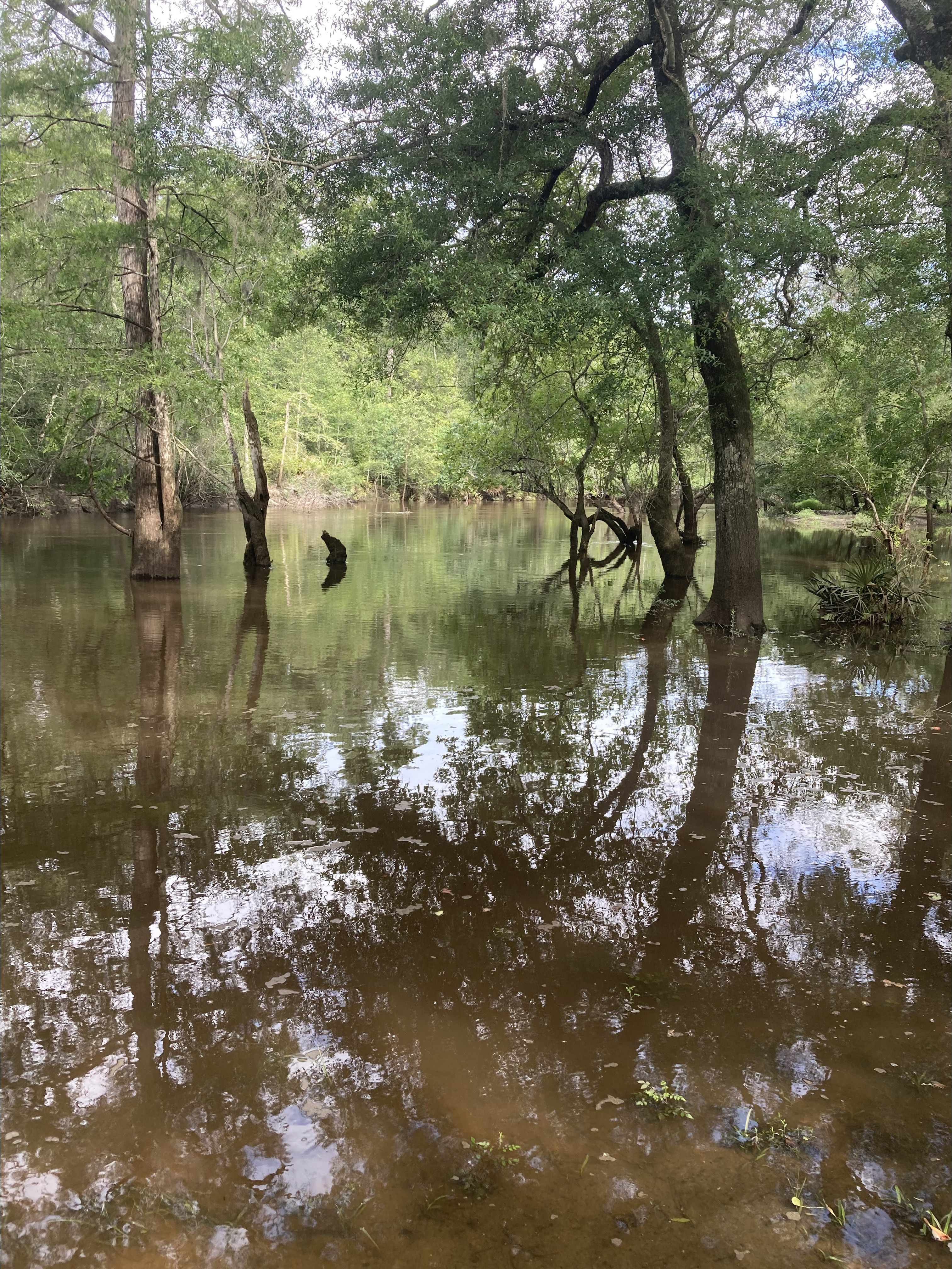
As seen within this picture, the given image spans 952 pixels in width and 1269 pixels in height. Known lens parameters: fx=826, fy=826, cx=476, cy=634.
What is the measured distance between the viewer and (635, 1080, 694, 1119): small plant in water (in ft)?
10.4

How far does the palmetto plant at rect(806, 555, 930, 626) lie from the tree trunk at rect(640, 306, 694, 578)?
520cm

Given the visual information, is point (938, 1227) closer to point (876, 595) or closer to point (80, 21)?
point (876, 595)

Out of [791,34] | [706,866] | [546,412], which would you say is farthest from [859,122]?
[546,412]

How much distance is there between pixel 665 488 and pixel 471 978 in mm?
17864

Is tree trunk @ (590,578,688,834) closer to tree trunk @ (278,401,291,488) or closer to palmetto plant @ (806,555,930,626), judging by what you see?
palmetto plant @ (806,555,930,626)

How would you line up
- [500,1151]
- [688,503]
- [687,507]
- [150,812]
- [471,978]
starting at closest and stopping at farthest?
1. [500,1151]
2. [471,978]
3. [150,812]
4. [688,503]
5. [687,507]

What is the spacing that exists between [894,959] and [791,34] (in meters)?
13.0

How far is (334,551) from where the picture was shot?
23891 mm

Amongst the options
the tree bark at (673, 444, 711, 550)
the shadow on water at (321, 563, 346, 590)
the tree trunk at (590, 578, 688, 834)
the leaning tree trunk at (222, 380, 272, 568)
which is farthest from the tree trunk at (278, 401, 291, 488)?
the tree trunk at (590, 578, 688, 834)

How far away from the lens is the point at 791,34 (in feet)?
38.9

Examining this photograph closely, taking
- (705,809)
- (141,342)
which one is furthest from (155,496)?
(705,809)

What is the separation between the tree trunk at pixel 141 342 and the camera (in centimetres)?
1484

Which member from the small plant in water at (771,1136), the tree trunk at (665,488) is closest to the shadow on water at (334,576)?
the tree trunk at (665,488)

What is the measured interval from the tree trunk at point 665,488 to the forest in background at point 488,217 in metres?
0.09
